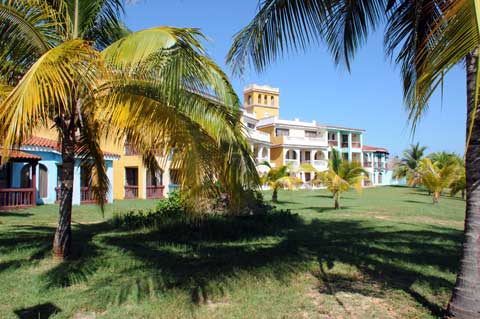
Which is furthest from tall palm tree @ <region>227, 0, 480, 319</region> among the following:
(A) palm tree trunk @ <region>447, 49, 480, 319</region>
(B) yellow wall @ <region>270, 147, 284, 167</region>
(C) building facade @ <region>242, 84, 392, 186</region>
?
(B) yellow wall @ <region>270, 147, 284, 167</region>

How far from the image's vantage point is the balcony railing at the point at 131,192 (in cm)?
2648

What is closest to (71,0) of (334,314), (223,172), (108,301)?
(223,172)

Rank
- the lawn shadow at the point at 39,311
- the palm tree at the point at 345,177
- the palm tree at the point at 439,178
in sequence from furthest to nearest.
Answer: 1. the palm tree at the point at 439,178
2. the palm tree at the point at 345,177
3. the lawn shadow at the point at 39,311

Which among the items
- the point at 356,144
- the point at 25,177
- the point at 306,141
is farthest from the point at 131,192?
the point at 356,144

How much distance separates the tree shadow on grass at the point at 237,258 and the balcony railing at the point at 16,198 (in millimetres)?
7245

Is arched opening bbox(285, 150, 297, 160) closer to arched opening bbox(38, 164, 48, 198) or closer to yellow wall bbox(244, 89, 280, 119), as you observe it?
yellow wall bbox(244, 89, 280, 119)

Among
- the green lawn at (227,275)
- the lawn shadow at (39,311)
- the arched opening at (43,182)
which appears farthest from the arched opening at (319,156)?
the lawn shadow at (39,311)

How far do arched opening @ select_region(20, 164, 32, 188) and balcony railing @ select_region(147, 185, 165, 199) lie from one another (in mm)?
8017

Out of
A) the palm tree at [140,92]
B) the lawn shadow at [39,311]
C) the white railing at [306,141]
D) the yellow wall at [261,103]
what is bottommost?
the lawn shadow at [39,311]

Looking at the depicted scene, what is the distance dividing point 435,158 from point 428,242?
5120 centimetres

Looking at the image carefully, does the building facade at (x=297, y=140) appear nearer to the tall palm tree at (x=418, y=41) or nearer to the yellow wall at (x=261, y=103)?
the yellow wall at (x=261, y=103)

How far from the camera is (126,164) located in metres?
27.2

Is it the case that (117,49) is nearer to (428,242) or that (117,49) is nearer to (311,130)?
(428,242)

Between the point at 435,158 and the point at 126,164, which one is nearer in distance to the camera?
the point at 126,164
